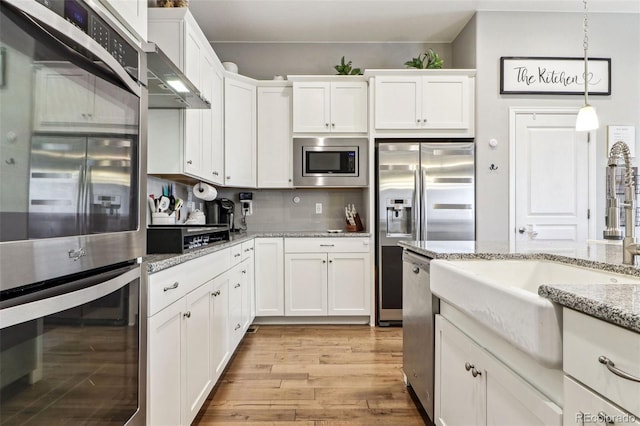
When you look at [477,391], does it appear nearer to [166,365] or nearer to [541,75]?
[166,365]

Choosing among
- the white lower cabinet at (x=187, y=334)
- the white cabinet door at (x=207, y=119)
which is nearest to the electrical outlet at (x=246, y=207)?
the white cabinet door at (x=207, y=119)

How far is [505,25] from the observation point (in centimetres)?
340

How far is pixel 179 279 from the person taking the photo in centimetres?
148

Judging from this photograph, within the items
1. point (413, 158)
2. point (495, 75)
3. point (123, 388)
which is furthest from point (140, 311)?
point (495, 75)

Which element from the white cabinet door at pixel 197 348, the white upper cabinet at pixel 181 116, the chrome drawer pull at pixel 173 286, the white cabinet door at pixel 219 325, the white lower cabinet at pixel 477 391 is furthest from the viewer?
the white upper cabinet at pixel 181 116

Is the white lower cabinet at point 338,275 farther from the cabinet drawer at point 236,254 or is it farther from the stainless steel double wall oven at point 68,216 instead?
the stainless steel double wall oven at point 68,216

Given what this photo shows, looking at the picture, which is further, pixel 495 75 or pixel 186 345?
pixel 495 75

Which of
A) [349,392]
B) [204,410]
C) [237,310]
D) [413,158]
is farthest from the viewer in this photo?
[413,158]

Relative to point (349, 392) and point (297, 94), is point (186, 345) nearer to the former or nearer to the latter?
point (349, 392)

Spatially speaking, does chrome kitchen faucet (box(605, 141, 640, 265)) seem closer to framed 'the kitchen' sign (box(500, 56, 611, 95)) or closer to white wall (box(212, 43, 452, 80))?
framed 'the kitchen' sign (box(500, 56, 611, 95))

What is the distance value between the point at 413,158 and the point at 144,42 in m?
2.63

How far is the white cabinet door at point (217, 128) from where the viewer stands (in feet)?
9.99

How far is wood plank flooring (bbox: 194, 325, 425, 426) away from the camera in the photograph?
187cm

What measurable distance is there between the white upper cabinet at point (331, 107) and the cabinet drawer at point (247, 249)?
4.08 ft
